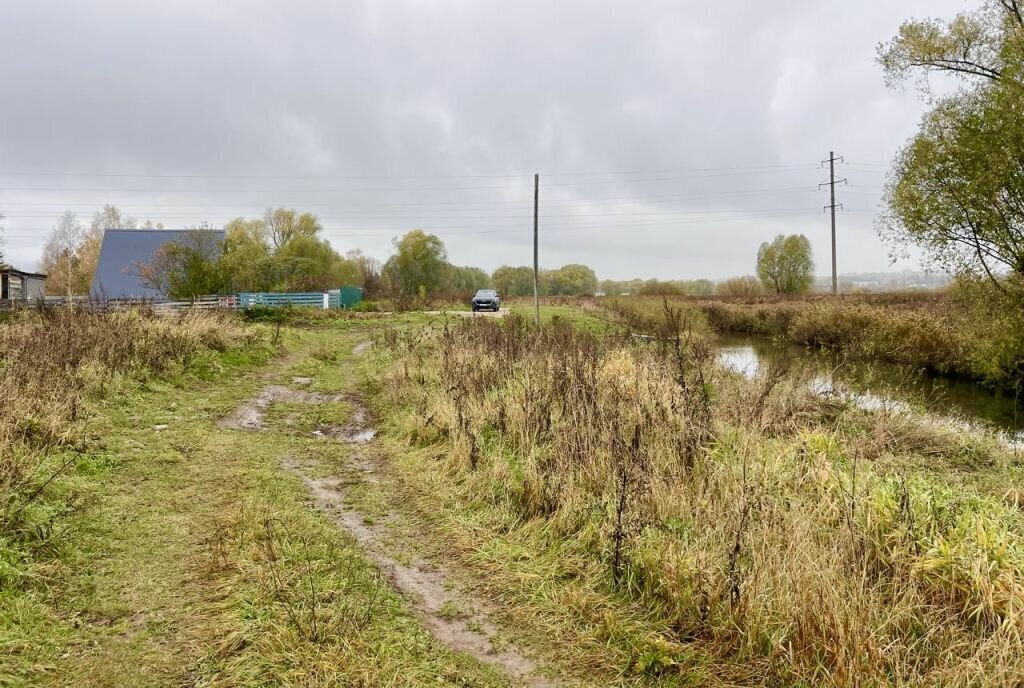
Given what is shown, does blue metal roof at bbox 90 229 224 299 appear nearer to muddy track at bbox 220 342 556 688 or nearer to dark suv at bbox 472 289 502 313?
dark suv at bbox 472 289 502 313

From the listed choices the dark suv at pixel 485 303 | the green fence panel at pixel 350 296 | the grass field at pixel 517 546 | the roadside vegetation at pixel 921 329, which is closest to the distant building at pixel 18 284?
the green fence panel at pixel 350 296

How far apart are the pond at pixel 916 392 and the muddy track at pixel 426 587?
19.8 feet

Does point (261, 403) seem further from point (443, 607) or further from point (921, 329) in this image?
point (921, 329)

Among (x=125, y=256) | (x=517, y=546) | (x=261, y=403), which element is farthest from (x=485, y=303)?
(x=517, y=546)

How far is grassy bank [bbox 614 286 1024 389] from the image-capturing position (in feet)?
37.8

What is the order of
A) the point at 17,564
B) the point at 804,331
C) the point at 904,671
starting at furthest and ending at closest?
1. the point at 804,331
2. the point at 17,564
3. the point at 904,671

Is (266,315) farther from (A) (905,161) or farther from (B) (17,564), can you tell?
(A) (905,161)

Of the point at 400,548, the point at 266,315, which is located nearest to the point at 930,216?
the point at 400,548

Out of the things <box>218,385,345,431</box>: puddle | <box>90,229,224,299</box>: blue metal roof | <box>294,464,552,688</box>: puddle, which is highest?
<box>90,229,224,299</box>: blue metal roof

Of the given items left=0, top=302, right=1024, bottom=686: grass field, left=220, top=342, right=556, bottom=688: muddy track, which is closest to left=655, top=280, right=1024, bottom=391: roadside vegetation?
left=0, top=302, right=1024, bottom=686: grass field

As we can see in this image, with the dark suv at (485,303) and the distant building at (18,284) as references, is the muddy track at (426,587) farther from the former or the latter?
the distant building at (18,284)

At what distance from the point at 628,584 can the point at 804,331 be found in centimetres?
2339

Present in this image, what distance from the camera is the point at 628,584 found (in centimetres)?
333

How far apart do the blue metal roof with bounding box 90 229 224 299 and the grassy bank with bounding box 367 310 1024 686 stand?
107 ft
